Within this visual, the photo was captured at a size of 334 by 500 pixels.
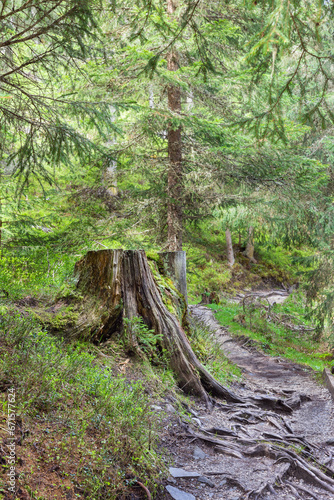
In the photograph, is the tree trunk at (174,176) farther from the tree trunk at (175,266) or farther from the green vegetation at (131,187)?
the tree trunk at (175,266)

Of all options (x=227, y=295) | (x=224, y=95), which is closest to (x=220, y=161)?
(x=224, y=95)

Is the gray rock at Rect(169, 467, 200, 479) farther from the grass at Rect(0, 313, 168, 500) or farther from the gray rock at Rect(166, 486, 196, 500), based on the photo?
the gray rock at Rect(166, 486, 196, 500)

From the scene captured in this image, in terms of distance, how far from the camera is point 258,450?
4176 millimetres

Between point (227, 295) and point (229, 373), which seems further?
point (227, 295)

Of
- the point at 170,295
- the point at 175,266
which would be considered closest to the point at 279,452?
the point at 170,295

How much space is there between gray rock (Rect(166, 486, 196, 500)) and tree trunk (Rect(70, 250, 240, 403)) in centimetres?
235

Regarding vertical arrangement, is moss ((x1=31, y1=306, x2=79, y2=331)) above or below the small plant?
above

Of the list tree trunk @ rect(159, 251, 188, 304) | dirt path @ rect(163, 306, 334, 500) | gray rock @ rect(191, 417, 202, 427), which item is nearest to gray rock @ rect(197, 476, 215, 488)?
dirt path @ rect(163, 306, 334, 500)

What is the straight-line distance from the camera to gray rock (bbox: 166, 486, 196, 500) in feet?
9.80

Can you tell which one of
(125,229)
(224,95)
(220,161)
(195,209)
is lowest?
(125,229)

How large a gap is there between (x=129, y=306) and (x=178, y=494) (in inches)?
106

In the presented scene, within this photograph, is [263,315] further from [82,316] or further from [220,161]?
[82,316]

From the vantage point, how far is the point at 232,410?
5426mm

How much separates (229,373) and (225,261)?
16.9 m
